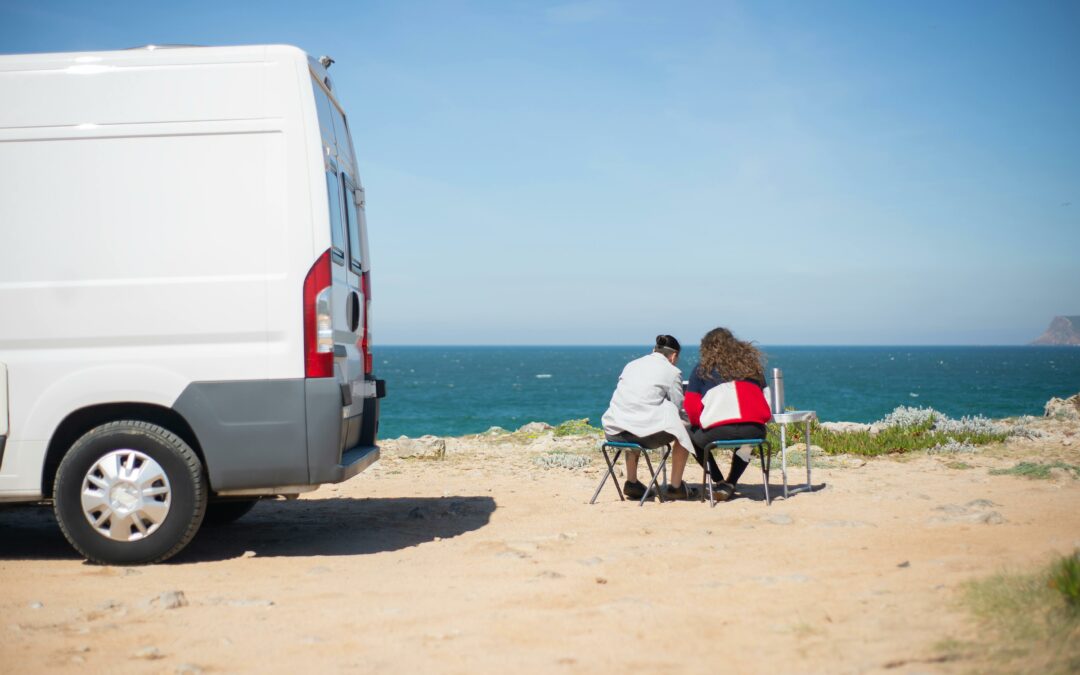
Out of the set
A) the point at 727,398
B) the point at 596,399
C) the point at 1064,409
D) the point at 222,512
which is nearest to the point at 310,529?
the point at 222,512

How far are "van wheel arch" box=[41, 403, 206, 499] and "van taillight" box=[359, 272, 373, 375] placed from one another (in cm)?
140

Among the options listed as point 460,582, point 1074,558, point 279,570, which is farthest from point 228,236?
point 1074,558

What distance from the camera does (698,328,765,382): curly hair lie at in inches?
322

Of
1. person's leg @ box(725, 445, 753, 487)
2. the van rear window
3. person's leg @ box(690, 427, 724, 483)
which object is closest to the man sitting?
person's leg @ box(690, 427, 724, 483)

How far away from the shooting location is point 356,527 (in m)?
7.50

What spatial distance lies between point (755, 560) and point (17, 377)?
479cm

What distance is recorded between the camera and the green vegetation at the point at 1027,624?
11.1 feet

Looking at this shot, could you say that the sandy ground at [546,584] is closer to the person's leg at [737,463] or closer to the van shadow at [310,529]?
the van shadow at [310,529]

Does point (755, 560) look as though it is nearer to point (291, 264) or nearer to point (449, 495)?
point (291, 264)

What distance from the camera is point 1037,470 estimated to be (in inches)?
360

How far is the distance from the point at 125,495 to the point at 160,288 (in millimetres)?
1350

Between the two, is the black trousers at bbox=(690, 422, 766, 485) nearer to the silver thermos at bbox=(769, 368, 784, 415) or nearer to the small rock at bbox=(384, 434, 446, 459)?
the silver thermos at bbox=(769, 368, 784, 415)

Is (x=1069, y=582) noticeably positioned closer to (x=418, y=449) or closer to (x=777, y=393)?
(x=777, y=393)

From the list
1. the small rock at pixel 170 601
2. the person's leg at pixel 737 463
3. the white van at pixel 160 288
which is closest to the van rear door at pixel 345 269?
the white van at pixel 160 288
